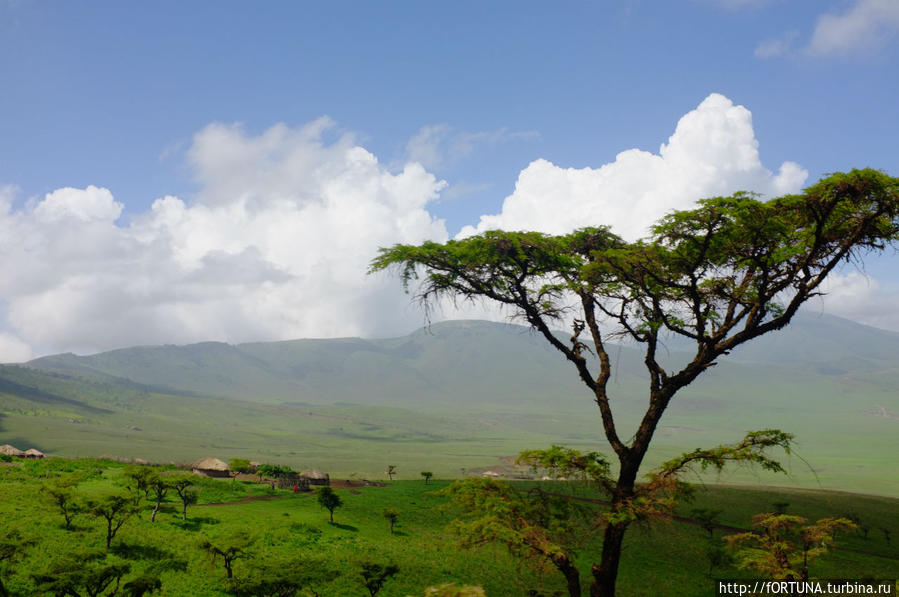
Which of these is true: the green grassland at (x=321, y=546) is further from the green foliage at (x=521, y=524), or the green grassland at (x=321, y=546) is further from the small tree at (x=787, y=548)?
the small tree at (x=787, y=548)

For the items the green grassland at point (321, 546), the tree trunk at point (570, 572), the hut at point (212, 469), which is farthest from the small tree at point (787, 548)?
the hut at point (212, 469)

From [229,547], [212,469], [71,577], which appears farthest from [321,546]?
[212,469]

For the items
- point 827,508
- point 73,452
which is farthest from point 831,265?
point 73,452

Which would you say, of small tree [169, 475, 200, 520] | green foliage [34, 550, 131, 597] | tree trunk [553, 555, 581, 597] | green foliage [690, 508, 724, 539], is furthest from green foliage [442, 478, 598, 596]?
green foliage [690, 508, 724, 539]

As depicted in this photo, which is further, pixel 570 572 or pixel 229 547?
pixel 229 547

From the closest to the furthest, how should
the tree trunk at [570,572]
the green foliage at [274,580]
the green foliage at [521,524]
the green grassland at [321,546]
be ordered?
the green foliage at [521,524]
the tree trunk at [570,572]
the green foliage at [274,580]
the green grassland at [321,546]

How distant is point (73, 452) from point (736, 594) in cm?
16307

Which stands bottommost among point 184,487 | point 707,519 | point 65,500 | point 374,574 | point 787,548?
point 707,519

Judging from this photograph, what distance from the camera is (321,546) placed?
89.8ft

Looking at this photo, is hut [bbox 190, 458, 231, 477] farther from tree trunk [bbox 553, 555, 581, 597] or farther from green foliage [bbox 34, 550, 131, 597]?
tree trunk [bbox 553, 555, 581, 597]

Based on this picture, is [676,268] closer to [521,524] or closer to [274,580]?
[521,524]

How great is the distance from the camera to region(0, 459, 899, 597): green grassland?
21656mm

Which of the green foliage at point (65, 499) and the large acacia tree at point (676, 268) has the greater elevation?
the large acacia tree at point (676, 268)

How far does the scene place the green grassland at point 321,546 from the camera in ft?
71.1
